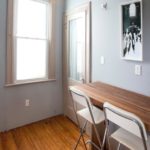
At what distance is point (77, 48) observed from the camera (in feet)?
9.75

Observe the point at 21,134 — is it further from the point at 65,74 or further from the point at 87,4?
the point at 87,4

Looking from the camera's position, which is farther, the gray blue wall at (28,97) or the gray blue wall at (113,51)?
the gray blue wall at (28,97)

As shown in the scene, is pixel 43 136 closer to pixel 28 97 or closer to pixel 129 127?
pixel 28 97

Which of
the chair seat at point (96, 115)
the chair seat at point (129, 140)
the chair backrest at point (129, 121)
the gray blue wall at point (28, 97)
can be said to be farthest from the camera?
the gray blue wall at point (28, 97)

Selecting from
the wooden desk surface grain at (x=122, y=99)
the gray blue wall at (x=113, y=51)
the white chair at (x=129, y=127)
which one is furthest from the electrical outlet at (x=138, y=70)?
the white chair at (x=129, y=127)

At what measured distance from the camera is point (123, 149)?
6.88 feet

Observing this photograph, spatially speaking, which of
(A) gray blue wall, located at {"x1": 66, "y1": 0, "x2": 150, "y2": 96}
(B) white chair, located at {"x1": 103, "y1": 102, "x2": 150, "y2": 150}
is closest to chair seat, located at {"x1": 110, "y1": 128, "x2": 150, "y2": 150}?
(B) white chair, located at {"x1": 103, "y1": 102, "x2": 150, "y2": 150}

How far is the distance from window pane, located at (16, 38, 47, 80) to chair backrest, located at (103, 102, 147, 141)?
80.4 inches

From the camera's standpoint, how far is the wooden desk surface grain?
1377mm

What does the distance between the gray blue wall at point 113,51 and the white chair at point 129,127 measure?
0.64m

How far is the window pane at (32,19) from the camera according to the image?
9.40ft

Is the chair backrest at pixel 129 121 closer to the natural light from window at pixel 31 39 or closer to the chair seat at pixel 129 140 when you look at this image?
the chair seat at pixel 129 140

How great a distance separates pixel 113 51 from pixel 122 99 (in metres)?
0.77

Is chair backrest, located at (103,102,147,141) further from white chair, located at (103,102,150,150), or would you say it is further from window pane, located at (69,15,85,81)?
window pane, located at (69,15,85,81)
